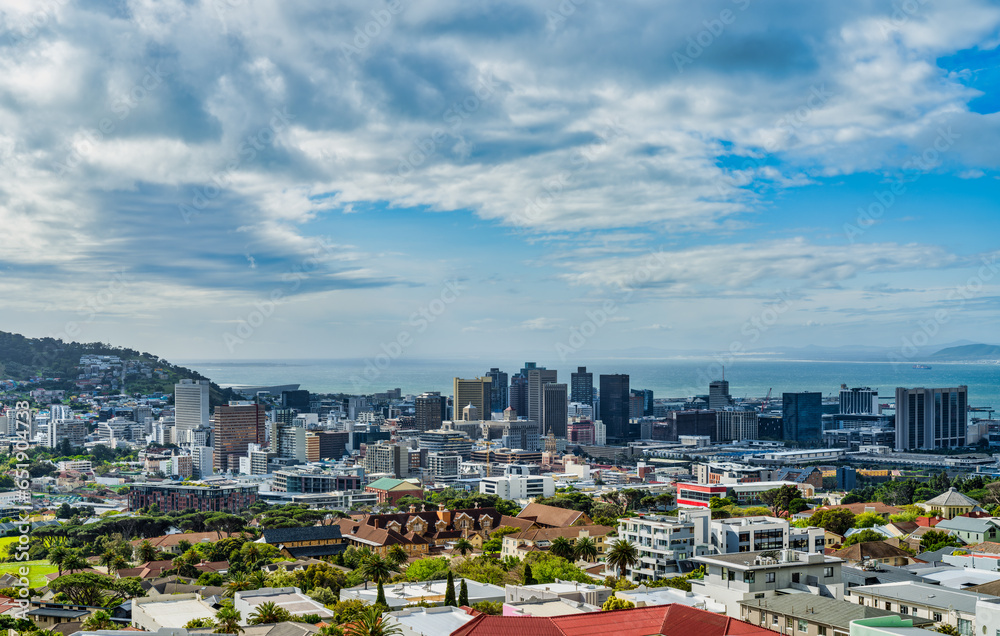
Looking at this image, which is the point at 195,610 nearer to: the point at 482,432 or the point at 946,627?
the point at 946,627

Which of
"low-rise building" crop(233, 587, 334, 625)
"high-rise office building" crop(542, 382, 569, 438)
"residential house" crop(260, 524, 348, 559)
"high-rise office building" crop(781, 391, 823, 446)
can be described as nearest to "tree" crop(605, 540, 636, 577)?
"low-rise building" crop(233, 587, 334, 625)

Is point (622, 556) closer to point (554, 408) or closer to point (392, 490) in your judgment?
point (392, 490)

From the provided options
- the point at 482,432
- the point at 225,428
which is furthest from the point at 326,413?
the point at 225,428

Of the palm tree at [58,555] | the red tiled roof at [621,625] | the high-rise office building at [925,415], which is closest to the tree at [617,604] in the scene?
the red tiled roof at [621,625]

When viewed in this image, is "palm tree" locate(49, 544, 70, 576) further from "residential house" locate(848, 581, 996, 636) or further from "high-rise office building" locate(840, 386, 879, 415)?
"high-rise office building" locate(840, 386, 879, 415)

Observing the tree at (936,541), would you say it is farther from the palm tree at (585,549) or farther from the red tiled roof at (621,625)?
the red tiled roof at (621,625)

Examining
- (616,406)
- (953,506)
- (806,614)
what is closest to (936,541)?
(953,506)
